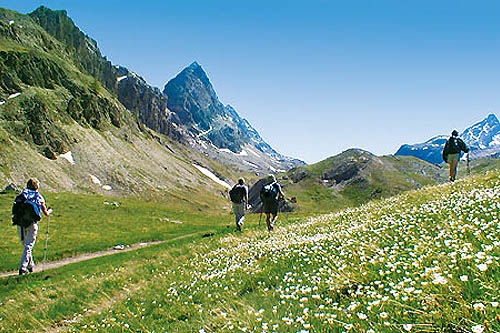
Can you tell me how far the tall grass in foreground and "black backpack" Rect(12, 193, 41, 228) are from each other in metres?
8.32

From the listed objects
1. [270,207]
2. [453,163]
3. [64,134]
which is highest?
[64,134]

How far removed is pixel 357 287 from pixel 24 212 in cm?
1791

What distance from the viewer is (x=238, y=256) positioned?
48.1 feet

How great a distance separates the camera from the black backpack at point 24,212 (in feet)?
59.8

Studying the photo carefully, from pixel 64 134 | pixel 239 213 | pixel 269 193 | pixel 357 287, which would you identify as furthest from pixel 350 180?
pixel 357 287

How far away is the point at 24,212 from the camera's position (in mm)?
18266

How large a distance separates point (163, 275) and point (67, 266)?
34.5ft

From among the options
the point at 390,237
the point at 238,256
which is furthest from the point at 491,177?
the point at 238,256

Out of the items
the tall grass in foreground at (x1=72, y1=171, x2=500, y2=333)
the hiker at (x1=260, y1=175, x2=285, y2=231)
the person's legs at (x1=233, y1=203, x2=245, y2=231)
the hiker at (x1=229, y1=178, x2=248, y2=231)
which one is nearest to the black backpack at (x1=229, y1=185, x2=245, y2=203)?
A: the hiker at (x1=229, y1=178, x2=248, y2=231)

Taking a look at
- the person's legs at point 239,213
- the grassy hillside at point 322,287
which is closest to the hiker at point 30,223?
the grassy hillside at point 322,287

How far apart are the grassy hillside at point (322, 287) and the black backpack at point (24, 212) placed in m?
3.08

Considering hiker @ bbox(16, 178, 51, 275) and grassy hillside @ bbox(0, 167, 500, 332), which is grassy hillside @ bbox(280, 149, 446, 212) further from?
grassy hillside @ bbox(0, 167, 500, 332)

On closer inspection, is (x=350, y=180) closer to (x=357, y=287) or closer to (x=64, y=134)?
(x=64, y=134)

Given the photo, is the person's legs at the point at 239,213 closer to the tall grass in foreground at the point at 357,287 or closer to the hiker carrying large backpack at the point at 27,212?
the tall grass in foreground at the point at 357,287
